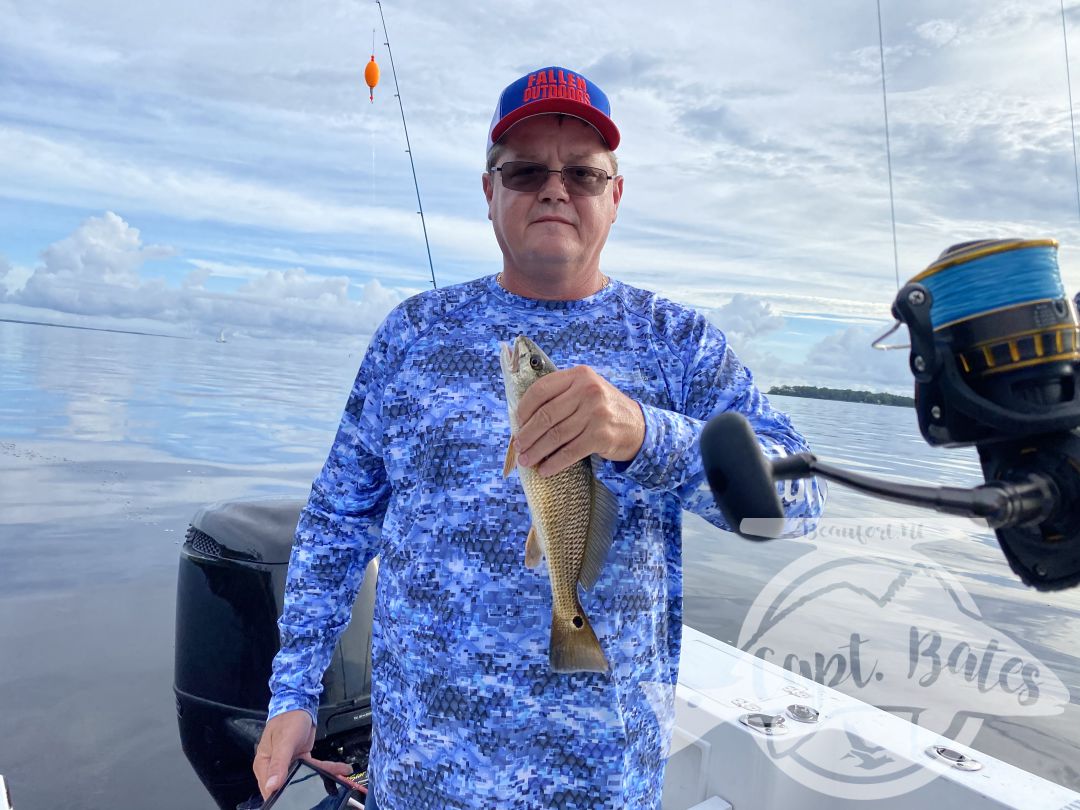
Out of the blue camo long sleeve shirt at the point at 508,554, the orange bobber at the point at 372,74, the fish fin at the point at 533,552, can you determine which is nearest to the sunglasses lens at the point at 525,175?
the blue camo long sleeve shirt at the point at 508,554

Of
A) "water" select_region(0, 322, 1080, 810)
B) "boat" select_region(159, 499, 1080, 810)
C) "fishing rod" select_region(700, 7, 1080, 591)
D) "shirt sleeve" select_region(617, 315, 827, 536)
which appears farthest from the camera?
"water" select_region(0, 322, 1080, 810)

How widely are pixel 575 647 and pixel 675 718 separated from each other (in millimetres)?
1409

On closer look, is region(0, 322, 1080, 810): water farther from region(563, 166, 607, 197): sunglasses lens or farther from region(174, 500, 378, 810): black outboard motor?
region(174, 500, 378, 810): black outboard motor

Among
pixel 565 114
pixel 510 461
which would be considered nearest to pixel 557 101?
pixel 565 114

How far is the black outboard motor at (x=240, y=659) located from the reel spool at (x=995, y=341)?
2826mm

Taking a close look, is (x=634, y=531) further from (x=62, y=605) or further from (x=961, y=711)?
(x=62, y=605)

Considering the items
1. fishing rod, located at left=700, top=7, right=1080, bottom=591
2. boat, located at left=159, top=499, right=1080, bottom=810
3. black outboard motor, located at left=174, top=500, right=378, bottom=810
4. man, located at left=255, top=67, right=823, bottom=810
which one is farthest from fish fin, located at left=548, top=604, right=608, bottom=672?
black outboard motor, located at left=174, top=500, right=378, bottom=810

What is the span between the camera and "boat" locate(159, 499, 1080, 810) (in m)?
2.85

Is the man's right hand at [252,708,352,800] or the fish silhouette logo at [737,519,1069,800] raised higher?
the man's right hand at [252,708,352,800]

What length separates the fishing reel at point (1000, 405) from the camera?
943mm

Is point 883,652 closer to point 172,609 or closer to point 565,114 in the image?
point 565,114

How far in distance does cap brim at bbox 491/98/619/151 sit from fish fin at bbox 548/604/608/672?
1.26m

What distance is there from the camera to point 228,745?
3285 mm

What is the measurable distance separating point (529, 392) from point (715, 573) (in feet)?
27.8
